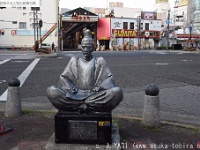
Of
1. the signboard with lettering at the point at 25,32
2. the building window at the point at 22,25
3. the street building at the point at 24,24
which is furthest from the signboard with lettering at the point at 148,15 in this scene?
the building window at the point at 22,25

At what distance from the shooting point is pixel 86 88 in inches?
173

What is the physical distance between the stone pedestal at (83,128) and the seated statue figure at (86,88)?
149 mm

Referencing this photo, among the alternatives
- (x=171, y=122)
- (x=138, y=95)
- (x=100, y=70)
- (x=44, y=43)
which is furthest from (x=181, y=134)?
(x=44, y=43)

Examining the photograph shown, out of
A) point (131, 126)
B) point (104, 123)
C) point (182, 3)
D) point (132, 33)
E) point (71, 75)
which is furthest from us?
point (182, 3)

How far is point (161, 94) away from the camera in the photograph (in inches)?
335

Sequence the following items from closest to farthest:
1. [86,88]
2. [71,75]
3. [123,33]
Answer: [86,88]
[71,75]
[123,33]

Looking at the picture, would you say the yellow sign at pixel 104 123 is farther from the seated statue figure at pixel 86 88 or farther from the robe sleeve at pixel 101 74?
the robe sleeve at pixel 101 74

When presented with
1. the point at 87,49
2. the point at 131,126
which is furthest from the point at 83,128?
the point at 131,126

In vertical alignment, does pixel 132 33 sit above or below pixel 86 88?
above

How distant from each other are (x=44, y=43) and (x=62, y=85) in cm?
4001

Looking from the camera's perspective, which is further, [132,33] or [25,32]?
[132,33]

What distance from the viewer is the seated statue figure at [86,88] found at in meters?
4.13

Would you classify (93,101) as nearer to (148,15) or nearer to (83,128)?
(83,128)

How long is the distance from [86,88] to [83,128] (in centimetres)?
68
